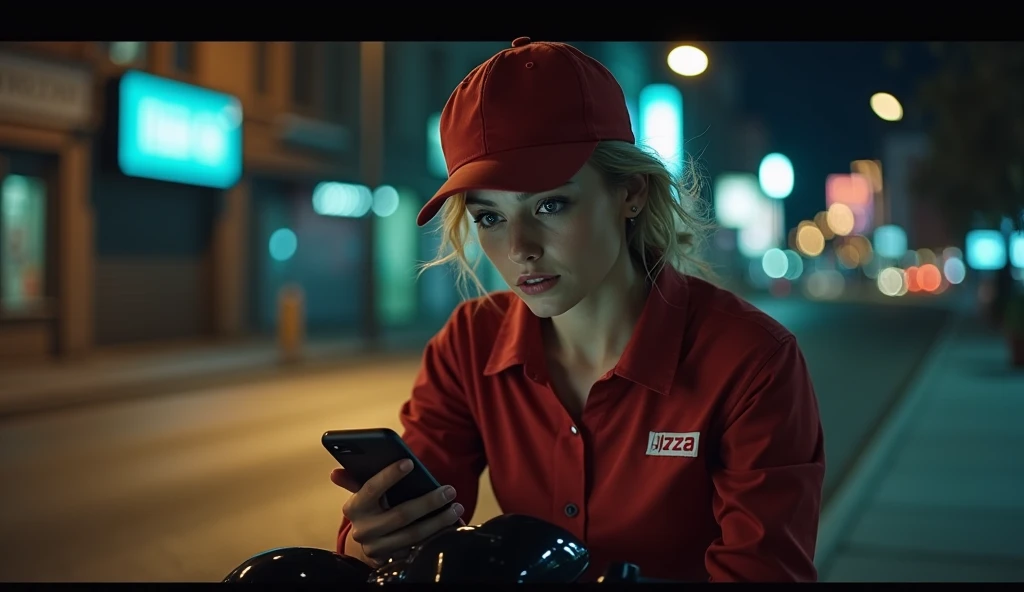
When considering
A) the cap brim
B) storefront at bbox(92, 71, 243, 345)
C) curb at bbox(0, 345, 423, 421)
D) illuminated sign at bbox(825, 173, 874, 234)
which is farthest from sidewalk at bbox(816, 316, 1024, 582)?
illuminated sign at bbox(825, 173, 874, 234)

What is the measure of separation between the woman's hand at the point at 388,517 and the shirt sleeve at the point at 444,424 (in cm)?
37

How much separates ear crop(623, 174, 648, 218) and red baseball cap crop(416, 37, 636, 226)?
27cm

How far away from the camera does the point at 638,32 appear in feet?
5.82

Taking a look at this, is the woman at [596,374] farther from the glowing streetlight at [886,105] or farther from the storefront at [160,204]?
the storefront at [160,204]

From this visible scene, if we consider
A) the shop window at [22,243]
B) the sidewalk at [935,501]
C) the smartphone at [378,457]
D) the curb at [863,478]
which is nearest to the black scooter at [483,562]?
the smartphone at [378,457]

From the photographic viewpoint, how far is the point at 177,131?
17109mm

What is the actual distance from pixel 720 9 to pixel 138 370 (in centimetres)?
1381

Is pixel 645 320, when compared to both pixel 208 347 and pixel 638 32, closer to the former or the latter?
pixel 638 32

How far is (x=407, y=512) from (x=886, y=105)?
4.00m

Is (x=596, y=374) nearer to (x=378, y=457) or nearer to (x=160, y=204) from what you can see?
(x=378, y=457)

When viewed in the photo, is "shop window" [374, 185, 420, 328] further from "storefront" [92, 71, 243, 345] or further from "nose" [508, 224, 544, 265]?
"nose" [508, 224, 544, 265]

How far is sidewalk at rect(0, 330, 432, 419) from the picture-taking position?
38.3ft

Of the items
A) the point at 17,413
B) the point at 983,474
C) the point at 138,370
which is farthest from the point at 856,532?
the point at 138,370

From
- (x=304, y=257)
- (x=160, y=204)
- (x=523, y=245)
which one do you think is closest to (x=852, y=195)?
(x=304, y=257)
